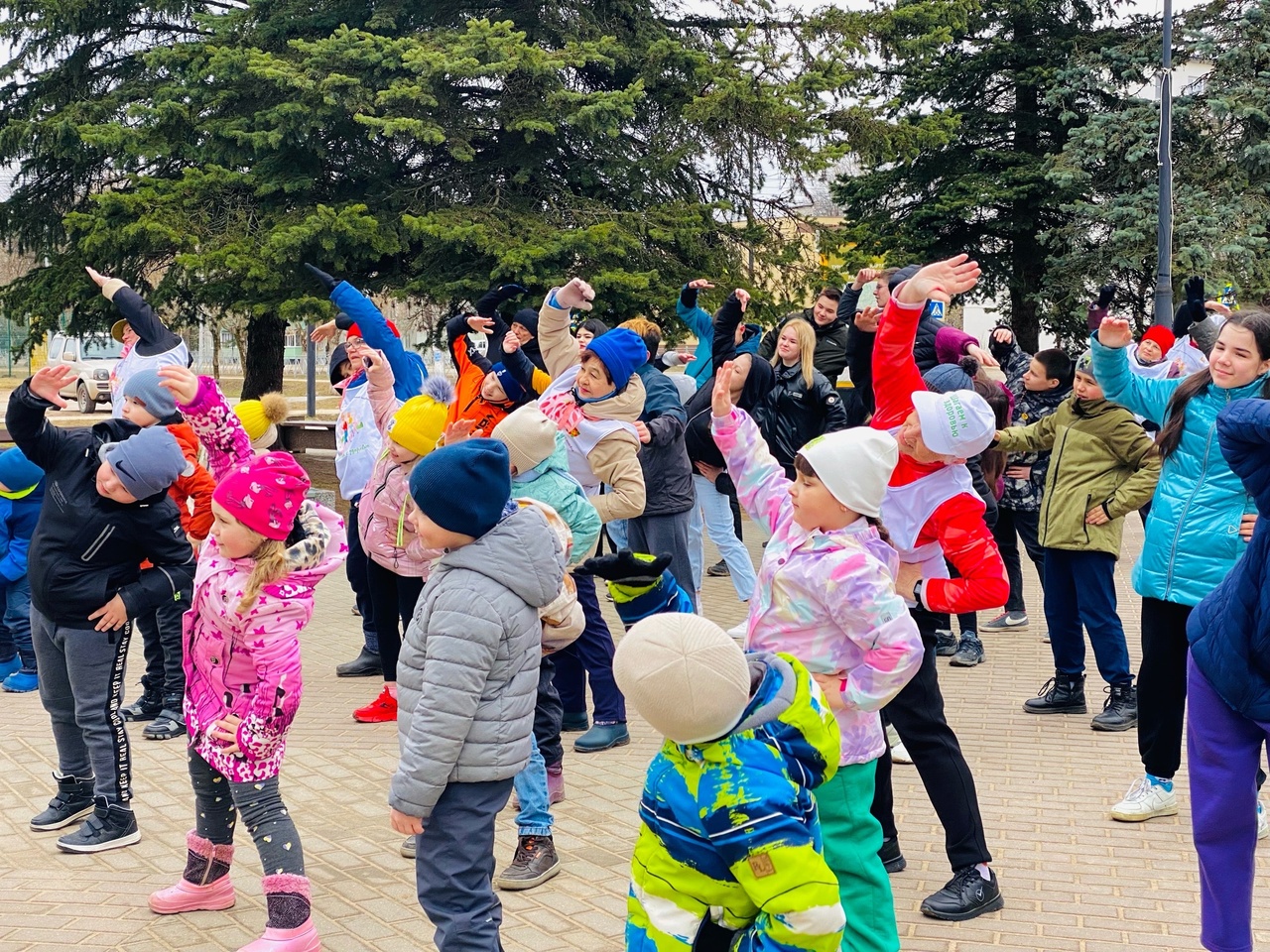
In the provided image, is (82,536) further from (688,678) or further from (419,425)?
(688,678)

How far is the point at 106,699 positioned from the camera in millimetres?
4973

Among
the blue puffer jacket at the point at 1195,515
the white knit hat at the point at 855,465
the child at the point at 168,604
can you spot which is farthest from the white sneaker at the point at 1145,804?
the child at the point at 168,604

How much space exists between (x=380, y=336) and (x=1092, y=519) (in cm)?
382

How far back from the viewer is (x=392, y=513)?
606cm

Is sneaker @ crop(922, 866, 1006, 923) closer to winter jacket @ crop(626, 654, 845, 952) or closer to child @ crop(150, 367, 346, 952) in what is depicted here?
winter jacket @ crop(626, 654, 845, 952)

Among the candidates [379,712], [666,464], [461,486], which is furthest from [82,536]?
[666,464]

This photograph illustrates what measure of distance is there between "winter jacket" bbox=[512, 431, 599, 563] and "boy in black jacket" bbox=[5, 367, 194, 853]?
54.0 inches

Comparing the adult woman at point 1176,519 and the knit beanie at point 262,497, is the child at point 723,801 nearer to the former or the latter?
the knit beanie at point 262,497

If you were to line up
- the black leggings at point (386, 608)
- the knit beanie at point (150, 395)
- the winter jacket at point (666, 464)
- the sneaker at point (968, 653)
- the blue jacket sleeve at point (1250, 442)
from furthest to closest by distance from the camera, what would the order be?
the sneaker at point (968, 653)
the winter jacket at point (666, 464)
the black leggings at point (386, 608)
the knit beanie at point (150, 395)
the blue jacket sleeve at point (1250, 442)

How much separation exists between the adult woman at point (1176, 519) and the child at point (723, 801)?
262 centimetres

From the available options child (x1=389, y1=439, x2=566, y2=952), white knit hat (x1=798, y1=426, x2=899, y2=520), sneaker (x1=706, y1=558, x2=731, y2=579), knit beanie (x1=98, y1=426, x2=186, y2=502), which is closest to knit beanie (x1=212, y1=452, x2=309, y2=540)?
child (x1=389, y1=439, x2=566, y2=952)

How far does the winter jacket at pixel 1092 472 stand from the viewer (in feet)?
21.5

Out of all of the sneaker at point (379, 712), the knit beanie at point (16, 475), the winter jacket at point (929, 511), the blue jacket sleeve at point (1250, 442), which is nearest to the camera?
the blue jacket sleeve at point (1250, 442)

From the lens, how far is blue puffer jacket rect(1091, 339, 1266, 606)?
4.85 m
